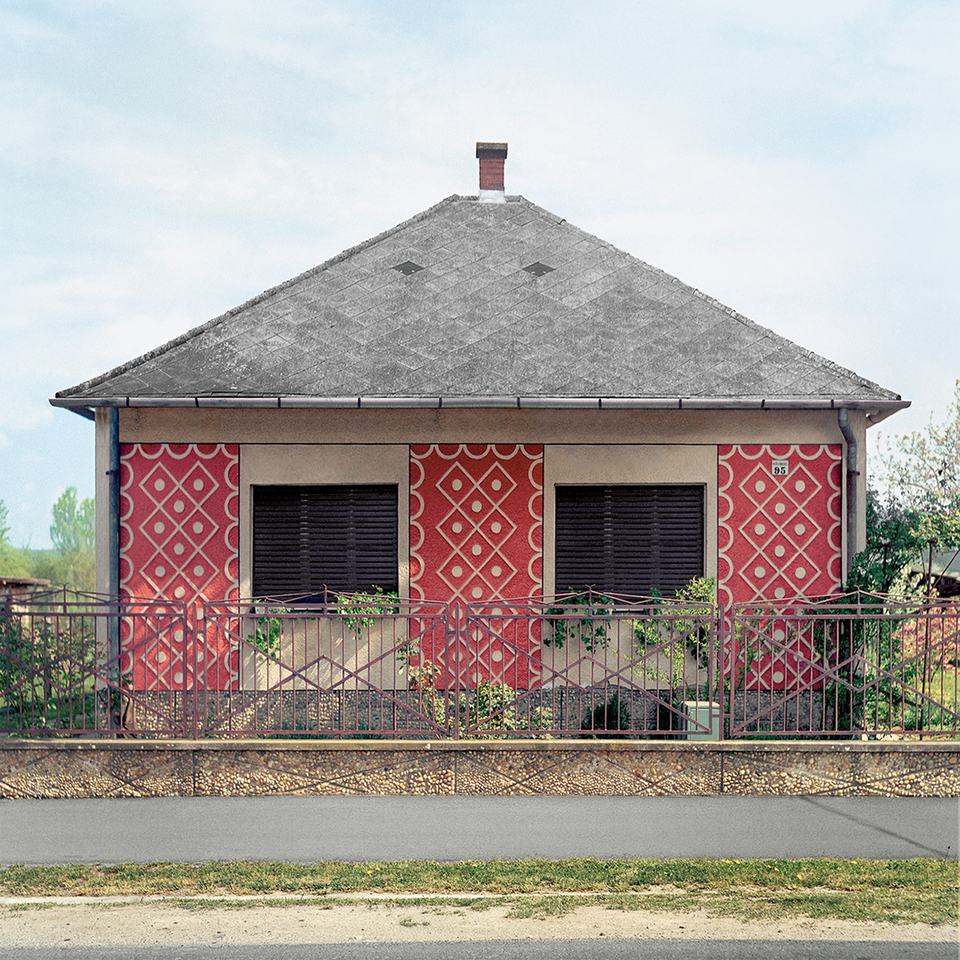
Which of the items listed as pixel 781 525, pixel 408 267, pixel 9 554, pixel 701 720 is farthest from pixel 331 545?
pixel 9 554

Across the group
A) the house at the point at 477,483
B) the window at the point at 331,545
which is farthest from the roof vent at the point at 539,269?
the window at the point at 331,545

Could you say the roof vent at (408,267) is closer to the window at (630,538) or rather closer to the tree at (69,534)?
the window at (630,538)

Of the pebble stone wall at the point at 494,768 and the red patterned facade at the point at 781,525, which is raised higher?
the red patterned facade at the point at 781,525

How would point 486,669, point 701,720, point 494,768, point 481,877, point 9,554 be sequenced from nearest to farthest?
point 481,877, point 494,768, point 701,720, point 486,669, point 9,554

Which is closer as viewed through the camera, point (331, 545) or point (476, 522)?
point (476, 522)

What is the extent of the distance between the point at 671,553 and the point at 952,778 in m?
3.97

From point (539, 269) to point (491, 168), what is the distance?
298 centimetres

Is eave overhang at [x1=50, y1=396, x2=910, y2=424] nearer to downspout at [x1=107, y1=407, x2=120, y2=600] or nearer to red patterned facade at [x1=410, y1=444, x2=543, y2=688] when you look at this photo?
downspout at [x1=107, y1=407, x2=120, y2=600]

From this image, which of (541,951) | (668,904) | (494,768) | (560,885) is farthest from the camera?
(494,768)

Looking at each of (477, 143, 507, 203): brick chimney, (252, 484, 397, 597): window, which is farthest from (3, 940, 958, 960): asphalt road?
(477, 143, 507, 203): brick chimney

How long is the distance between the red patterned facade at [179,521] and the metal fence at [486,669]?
0.45 m

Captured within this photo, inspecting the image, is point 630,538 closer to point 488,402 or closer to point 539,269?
point 488,402

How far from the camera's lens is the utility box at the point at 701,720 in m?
9.15

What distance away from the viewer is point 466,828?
24.9 ft
